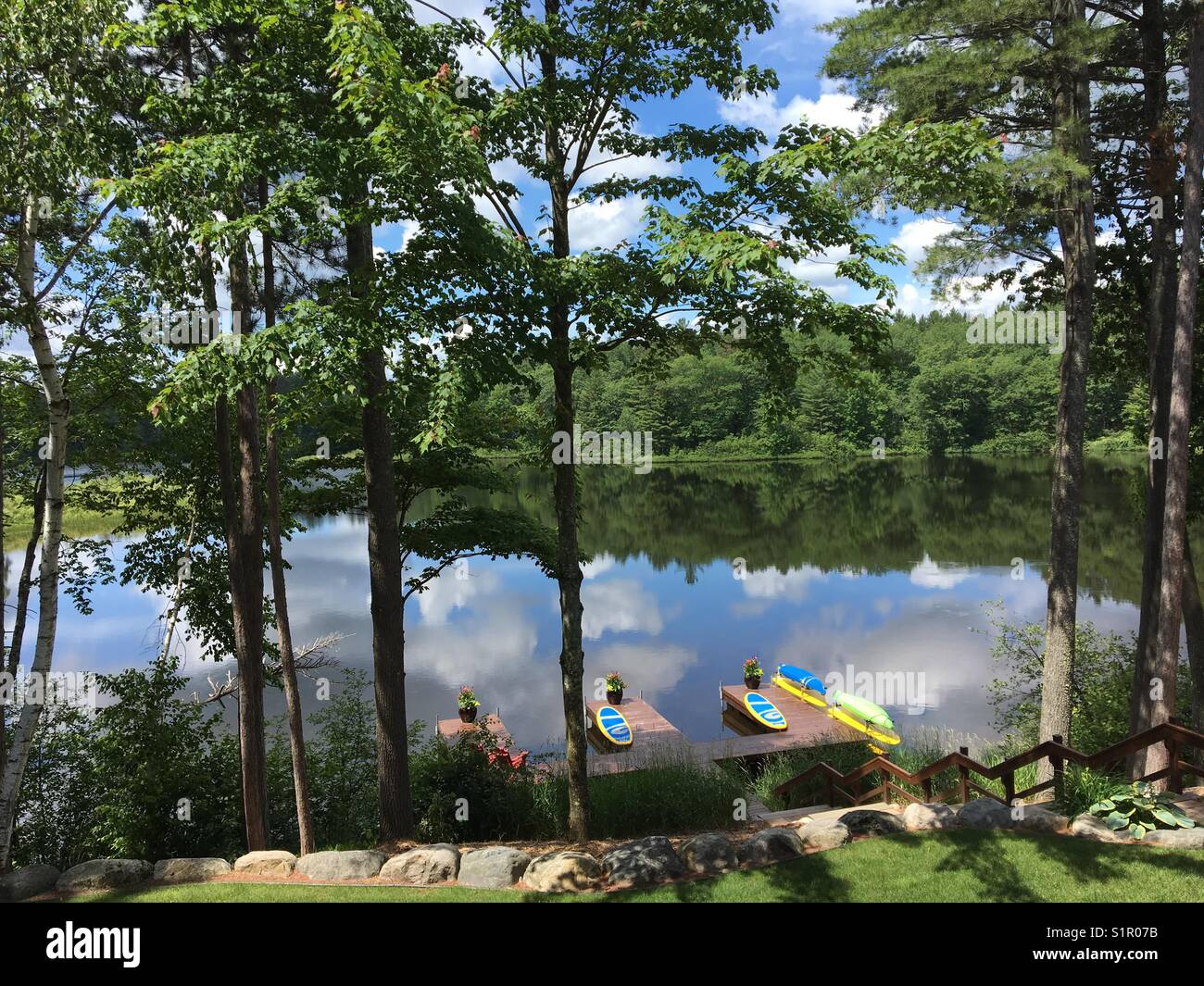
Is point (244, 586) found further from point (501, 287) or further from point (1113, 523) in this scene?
point (1113, 523)

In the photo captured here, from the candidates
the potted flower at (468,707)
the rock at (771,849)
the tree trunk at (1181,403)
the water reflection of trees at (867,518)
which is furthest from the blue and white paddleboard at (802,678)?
the rock at (771,849)

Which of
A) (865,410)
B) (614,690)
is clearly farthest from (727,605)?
(865,410)

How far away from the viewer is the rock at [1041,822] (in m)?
6.91

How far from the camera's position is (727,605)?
29391 millimetres

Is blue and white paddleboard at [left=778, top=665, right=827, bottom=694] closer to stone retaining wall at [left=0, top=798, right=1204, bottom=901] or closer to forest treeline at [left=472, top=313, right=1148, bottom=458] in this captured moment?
stone retaining wall at [left=0, top=798, right=1204, bottom=901]

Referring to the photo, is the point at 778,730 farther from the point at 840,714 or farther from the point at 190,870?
the point at 190,870

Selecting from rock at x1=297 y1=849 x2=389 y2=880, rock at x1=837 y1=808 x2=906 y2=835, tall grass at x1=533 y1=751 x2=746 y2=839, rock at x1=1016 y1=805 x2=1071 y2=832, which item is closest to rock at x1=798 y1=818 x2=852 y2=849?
rock at x1=837 y1=808 x2=906 y2=835

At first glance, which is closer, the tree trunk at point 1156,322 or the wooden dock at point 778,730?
the tree trunk at point 1156,322

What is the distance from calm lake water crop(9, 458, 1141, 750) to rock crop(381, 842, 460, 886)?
22.9 feet

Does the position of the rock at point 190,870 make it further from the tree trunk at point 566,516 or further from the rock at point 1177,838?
the rock at point 1177,838

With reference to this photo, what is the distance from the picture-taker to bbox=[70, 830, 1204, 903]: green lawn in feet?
18.8

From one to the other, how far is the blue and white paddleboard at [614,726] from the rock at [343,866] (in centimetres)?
1037

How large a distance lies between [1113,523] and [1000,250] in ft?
90.4

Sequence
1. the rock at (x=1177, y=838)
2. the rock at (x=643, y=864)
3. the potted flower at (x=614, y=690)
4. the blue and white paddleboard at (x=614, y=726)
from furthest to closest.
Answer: the potted flower at (x=614, y=690), the blue and white paddleboard at (x=614, y=726), the rock at (x=643, y=864), the rock at (x=1177, y=838)
